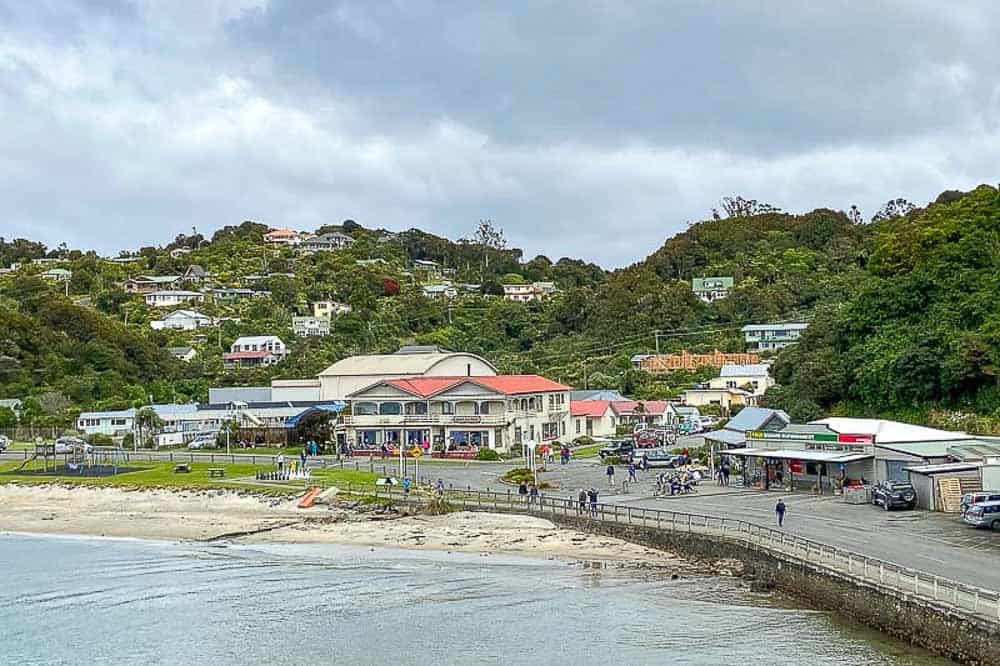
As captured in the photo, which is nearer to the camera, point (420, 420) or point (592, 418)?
point (420, 420)

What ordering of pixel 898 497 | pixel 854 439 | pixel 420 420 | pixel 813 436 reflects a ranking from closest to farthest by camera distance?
1. pixel 898 497
2. pixel 854 439
3. pixel 813 436
4. pixel 420 420

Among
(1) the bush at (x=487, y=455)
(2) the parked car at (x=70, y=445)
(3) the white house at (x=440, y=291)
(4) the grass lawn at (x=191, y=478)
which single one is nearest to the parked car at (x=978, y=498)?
(4) the grass lawn at (x=191, y=478)

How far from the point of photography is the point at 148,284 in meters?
142

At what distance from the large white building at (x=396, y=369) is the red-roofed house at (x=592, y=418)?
21.1ft

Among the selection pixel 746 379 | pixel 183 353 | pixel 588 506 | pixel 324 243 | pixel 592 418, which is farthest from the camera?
pixel 324 243

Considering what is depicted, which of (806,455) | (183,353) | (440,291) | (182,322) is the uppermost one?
(440,291)

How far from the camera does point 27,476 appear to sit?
57.5 m

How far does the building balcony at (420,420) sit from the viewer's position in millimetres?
62469

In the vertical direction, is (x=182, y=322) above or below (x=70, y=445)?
above

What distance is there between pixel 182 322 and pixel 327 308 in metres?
16.5

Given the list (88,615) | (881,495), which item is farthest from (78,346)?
(881,495)

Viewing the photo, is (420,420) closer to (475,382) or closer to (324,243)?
(475,382)

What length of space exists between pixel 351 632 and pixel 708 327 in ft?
304

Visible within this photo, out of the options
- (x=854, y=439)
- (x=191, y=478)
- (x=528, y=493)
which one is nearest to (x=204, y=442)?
(x=191, y=478)
